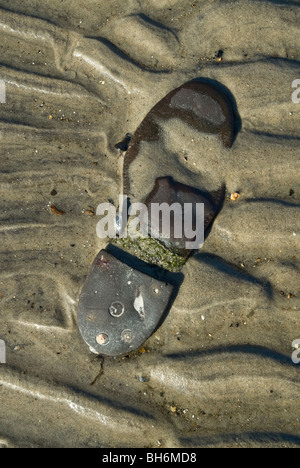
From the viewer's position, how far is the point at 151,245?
323 centimetres

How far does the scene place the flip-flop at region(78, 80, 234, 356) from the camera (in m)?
3.15

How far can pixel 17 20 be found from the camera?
3.64 m

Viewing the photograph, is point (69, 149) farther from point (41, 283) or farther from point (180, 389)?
point (180, 389)

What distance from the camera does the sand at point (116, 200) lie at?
122 inches

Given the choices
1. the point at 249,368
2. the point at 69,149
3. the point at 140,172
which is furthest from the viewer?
the point at 69,149

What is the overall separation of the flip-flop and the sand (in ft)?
0.37

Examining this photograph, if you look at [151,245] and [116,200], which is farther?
[116,200]

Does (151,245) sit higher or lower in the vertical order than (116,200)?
lower

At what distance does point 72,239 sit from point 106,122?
1.14 meters

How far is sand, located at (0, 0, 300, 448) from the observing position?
309 cm

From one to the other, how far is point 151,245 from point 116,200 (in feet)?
1.75

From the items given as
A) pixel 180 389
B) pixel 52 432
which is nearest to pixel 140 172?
pixel 180 389

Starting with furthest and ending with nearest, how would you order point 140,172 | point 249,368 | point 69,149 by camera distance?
1. point 69,149
2. point 140,172
3. point 249,368

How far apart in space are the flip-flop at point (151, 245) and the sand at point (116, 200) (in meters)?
0.11
